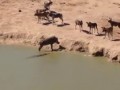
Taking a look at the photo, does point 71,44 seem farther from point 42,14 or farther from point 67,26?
point 42,14

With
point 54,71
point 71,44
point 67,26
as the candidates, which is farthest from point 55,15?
point 54,71

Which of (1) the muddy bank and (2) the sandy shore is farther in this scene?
(2) the sandy shore

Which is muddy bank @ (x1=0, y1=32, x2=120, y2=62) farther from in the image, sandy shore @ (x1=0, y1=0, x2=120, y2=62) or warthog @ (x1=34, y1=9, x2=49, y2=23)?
warthog @ (x1=34, y1=9, x2=49, y2=23)

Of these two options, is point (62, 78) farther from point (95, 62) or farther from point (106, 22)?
point (106, 22)

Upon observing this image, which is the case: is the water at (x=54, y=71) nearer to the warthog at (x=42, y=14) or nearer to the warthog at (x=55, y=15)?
the warthog at (x=55, y=15)

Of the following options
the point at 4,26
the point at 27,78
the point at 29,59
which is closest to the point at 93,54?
the point at 29,59

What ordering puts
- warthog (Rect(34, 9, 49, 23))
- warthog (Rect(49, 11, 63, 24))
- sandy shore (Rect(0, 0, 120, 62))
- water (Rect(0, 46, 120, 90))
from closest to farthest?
water (Rect(0, 46, 120, 90)) < sandy shore (Rect(0, 0, 120, 62)) < warthog (Rect(49, 11, 63, 24)) < warthog (Rect(34, 9, 49, 23))

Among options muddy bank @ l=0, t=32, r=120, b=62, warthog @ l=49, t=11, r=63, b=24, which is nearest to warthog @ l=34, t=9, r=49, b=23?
warthog @ l=49, t=11, r=63, b=24
